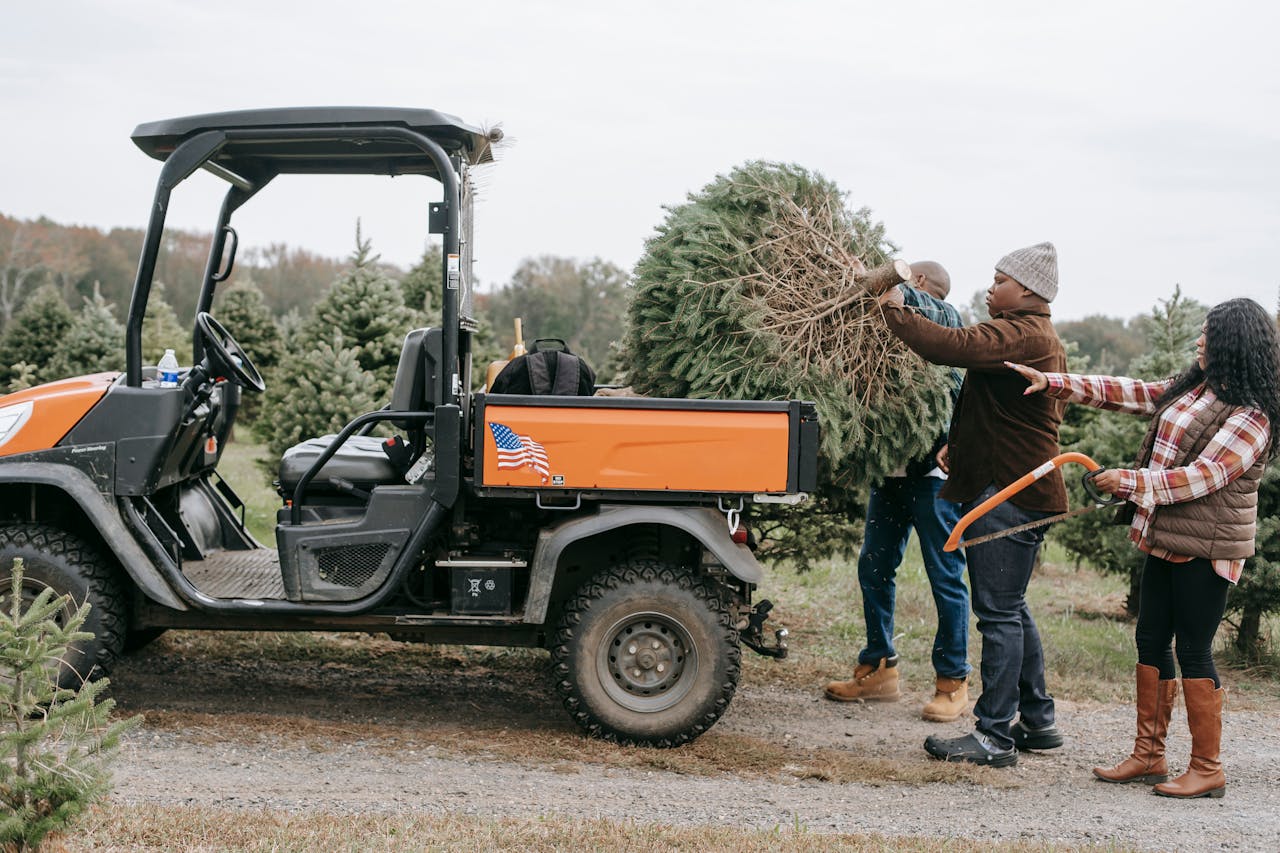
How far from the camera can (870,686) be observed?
635cm

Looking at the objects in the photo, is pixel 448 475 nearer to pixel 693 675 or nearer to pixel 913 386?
pixel 693 675

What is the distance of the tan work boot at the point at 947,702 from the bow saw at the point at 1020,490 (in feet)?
3.49

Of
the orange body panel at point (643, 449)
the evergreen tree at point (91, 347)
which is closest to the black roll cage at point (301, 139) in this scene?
the orange body panel at point (643, 449)

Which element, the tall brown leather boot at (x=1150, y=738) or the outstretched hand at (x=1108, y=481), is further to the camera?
the tall brown leather boot at (x=1150, y=738)

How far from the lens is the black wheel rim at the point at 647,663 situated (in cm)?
524

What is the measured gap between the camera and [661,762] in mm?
5047

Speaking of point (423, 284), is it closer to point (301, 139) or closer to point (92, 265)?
point (301, 139)

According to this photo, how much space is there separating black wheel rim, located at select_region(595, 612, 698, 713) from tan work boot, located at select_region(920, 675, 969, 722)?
149 cm

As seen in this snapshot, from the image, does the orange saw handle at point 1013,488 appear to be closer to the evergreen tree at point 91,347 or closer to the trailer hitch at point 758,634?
the trailer hitch at point 758,634

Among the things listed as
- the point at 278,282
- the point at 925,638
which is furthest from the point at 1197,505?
the point at 278,282

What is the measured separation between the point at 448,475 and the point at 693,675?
136 centimetres

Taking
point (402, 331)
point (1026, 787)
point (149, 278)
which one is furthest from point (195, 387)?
point (402, 331)

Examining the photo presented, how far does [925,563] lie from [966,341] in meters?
1.36

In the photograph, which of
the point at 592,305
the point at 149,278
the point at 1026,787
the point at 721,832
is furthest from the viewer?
the point at 592,305
